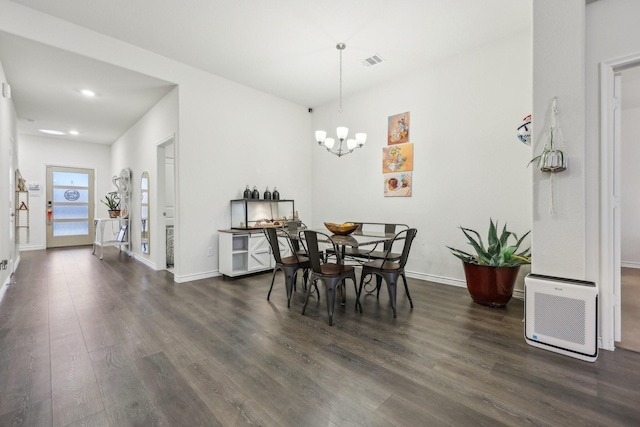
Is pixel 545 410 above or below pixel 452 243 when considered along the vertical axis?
below

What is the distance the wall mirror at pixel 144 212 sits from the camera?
538 cm

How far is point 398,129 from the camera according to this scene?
448 centimetres

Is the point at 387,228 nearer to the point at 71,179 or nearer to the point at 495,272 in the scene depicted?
the point at 495,272

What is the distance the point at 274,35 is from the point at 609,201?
3.63m

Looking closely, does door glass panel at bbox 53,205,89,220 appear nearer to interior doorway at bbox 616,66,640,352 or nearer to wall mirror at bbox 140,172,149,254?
wall mirror at bbox 140,172,149,254

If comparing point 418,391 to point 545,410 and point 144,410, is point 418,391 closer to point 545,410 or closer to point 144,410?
point 545,410

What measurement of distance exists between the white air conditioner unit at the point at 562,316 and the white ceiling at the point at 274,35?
278 cm

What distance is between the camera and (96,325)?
2.62 meters

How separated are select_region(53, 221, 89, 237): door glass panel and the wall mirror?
3894 mm

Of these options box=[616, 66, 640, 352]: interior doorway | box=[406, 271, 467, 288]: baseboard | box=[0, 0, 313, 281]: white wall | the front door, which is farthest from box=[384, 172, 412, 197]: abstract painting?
the front door

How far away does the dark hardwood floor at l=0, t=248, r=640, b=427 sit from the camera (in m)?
1.50

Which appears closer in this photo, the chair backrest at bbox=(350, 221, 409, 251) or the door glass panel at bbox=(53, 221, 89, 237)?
the chair backrest at bbox=(350, 221, 409, 251)

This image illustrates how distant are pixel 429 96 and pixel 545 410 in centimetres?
382

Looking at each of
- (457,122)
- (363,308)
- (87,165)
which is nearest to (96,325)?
(363,308)
